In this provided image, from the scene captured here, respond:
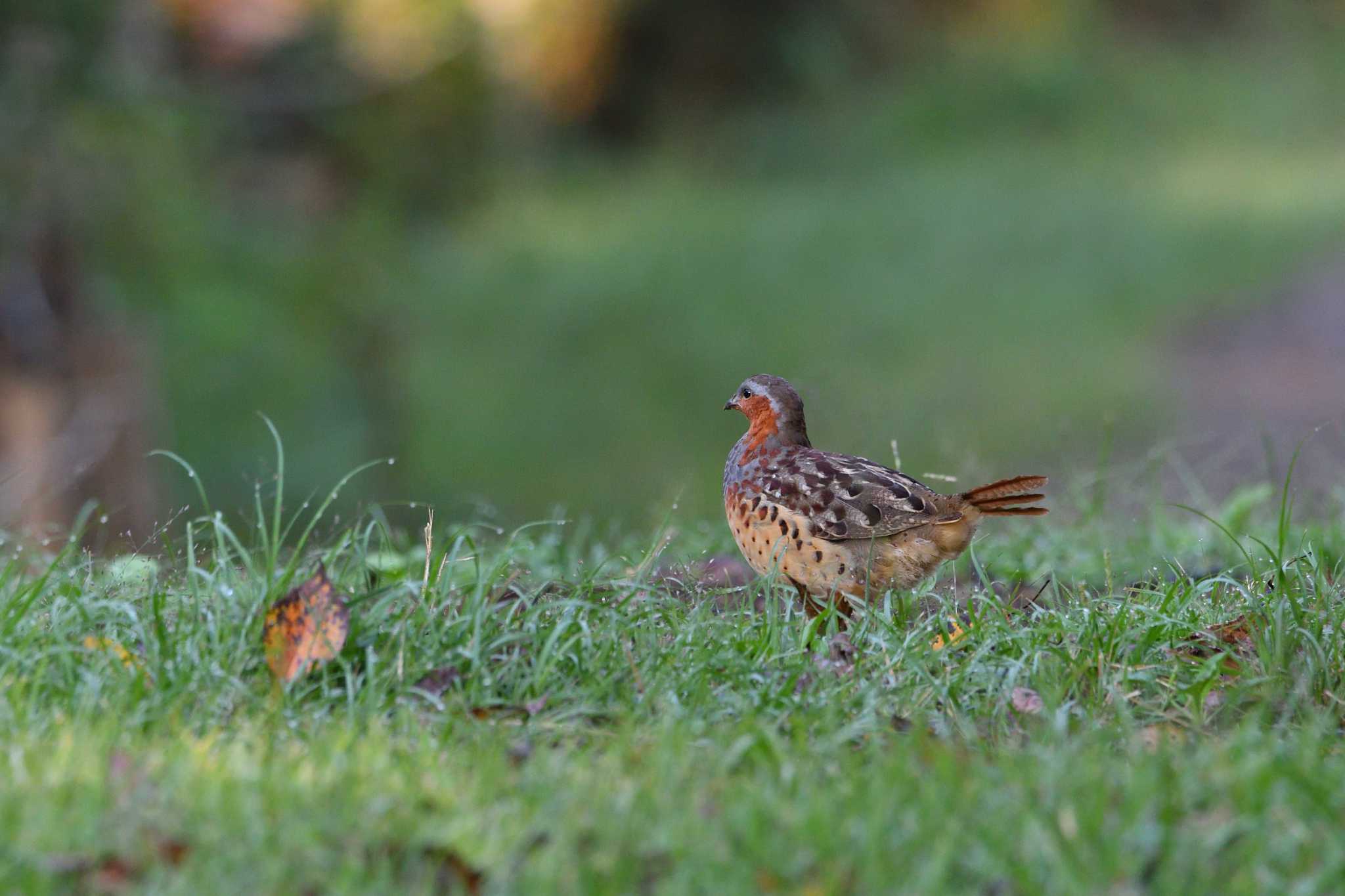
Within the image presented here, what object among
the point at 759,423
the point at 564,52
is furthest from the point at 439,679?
the point at 564,52

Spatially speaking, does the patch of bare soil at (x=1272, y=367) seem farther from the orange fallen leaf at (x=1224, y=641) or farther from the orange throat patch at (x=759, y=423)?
the orange fallen leaf at (x=1224, y=641)

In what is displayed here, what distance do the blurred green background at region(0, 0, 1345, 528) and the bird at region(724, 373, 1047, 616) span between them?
1150 mm

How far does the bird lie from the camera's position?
4.39m

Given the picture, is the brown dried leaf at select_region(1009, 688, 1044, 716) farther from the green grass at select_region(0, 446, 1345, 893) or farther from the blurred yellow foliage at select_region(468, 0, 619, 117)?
the blurred yellow foliage at select_region(468, 0, 619, 117)

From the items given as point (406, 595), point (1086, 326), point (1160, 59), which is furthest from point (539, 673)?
point (1160, 59)

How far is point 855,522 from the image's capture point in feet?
14.3

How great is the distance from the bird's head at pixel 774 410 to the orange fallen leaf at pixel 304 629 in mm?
1660

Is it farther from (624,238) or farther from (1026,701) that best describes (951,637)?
(624,238)

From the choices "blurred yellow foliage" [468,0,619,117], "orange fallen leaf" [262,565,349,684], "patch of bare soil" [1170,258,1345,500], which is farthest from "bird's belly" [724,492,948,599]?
"blurred yellow foliage" [468,0,619,117]

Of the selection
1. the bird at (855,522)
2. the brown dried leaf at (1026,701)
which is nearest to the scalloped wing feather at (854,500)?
the bird at (855,522)

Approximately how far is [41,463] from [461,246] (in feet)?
28.8

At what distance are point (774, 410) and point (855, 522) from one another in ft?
2.08

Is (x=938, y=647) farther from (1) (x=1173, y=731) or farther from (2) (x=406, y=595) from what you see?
(2) (x=406, y=595)

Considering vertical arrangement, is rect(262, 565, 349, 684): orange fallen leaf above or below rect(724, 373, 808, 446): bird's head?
below
